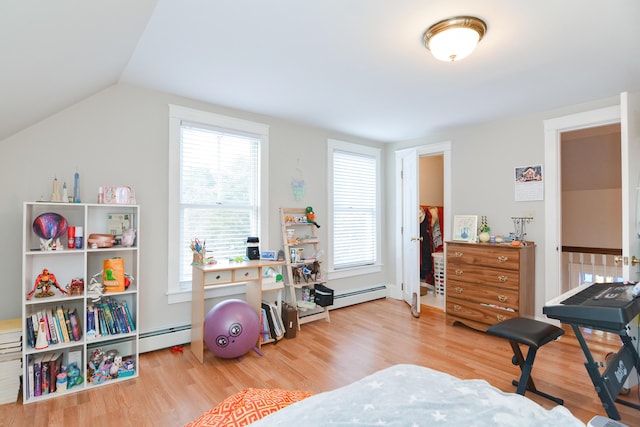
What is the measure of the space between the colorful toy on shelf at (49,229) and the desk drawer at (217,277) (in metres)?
1.08

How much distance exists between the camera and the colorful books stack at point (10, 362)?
219cm

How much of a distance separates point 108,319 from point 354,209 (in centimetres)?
323

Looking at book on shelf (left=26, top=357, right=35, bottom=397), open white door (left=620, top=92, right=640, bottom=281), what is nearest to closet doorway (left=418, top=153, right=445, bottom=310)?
open white door (left=620, top=92, right=640, bottom=281)

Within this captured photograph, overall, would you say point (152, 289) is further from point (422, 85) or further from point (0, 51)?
point (422, 85)

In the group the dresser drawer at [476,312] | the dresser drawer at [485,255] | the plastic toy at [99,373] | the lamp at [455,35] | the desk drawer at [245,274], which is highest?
the lamp at [455,35]

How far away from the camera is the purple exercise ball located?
110 inches

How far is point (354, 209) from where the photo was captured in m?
4.77

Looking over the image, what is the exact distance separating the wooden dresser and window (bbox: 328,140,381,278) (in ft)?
4.28

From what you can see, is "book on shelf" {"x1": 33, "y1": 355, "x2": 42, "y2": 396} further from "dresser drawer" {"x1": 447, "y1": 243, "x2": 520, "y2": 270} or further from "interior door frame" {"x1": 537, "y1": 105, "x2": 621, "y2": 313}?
"interior door frame" {"x1": 537, "y1": 105, "x2": 621, "y2": 313}

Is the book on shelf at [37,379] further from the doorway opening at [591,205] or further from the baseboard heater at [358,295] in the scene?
the doorway opening at [591,205]

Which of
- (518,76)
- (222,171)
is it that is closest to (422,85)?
(518,76)

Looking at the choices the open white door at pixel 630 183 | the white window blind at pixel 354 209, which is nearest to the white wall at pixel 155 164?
the white window blind at pixel 354 209

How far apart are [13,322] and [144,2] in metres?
2.40

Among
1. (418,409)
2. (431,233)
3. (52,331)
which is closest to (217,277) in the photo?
(52,331)
